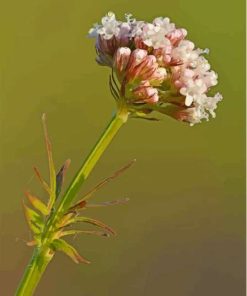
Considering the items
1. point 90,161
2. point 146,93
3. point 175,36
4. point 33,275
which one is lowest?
point 33,275

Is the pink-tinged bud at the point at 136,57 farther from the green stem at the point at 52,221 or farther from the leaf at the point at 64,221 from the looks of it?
the leaf at the point at 64,221

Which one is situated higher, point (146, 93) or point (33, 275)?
point (146, 93)

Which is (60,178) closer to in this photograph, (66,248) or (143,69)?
(66,248)

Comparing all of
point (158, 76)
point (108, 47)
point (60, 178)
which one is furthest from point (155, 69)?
point (60, 178)

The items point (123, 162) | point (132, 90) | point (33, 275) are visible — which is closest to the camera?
point (33, 275)

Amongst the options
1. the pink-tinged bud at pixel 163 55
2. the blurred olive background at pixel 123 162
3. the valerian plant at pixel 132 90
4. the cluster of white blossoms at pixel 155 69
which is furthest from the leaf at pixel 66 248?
the blurred olive background at pixel 123 162

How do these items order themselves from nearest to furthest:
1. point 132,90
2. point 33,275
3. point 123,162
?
1. point 33,275
2. point 132,90
3. point 123,162
